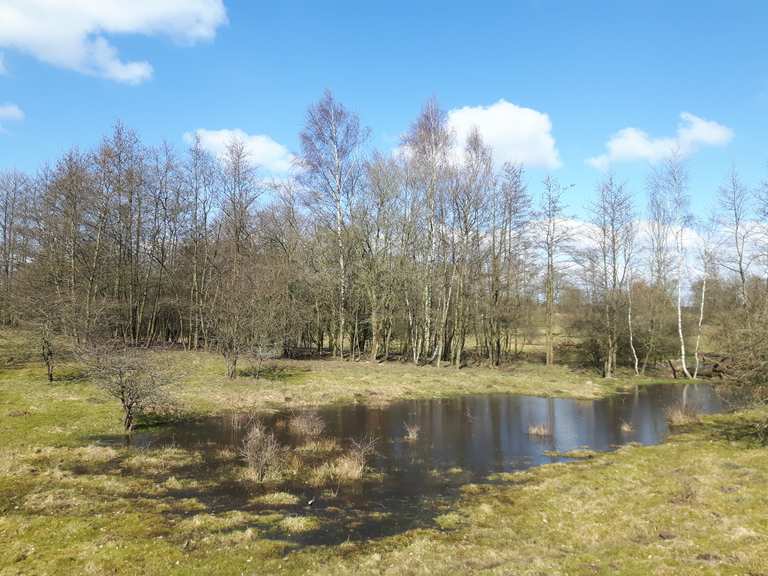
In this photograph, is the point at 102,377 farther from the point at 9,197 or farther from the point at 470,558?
the point at 9,197

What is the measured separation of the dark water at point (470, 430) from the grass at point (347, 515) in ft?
3.55

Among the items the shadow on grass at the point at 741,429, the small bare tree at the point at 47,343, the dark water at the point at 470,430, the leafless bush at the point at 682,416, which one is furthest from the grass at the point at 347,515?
the small bare tree at the point at 47,343

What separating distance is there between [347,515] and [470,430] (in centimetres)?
969

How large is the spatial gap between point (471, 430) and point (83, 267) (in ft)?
90.6

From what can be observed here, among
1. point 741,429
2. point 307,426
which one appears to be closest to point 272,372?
point 307,426

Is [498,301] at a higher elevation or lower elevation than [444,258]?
lower

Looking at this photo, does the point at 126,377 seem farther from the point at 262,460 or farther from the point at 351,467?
the point at 351,467

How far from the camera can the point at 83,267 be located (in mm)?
30984

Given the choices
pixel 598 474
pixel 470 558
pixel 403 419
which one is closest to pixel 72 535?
pixel 470 558

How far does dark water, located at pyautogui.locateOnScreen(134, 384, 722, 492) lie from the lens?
14.2 meters

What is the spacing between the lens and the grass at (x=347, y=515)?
732 centimetres

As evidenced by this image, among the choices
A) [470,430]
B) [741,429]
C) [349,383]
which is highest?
[349,383]

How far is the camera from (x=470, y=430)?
1834 cm

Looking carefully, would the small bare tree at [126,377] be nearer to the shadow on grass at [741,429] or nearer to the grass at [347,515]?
the grass at [347,515]
